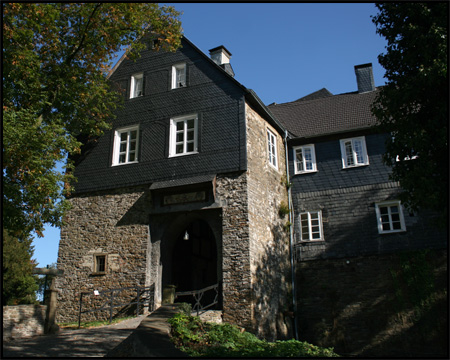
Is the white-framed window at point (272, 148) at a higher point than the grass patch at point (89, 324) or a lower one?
higher

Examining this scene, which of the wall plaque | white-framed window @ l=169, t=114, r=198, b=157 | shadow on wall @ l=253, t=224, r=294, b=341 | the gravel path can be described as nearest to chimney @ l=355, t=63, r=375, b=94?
shadow on wall @ l=253, t=224, r=294, b=341

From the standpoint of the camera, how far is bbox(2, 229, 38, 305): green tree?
27953 millimetres

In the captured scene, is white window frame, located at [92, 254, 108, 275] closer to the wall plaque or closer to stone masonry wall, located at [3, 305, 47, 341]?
the wall plaque

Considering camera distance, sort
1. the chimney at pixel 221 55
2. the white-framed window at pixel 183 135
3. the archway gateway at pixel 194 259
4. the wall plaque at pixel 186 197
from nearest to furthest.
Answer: the wall plaque at pixel 186 197
the white-framed window at pixel 183 135
the archway gateway at pixel 194 259
the chimney at pixel 221 55

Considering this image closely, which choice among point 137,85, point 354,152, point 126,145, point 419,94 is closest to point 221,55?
point 137,85

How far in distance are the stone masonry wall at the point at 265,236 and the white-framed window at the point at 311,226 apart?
89 cm

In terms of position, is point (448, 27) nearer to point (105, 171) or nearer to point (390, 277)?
point (390, 277)

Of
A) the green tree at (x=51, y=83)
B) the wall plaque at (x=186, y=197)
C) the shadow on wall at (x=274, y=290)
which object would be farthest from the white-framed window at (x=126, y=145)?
the shadow on wall at (x=274, y=290)

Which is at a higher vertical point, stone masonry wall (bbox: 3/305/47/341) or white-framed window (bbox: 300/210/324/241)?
white-framed window (bbox: 300/210/324/241)

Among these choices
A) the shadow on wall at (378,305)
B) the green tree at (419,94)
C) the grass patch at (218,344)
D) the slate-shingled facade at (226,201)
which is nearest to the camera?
the grass patch at (218,344)

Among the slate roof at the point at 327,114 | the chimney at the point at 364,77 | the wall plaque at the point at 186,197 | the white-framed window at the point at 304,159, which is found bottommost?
the wall plaque at the point at 186,197

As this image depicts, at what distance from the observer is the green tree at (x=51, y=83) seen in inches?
536

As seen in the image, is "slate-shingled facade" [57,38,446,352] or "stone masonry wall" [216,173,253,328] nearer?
"stone masonry wall" [216,173,253,328]

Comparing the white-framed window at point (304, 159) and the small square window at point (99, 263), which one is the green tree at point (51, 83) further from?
the white-framed window at point (304, 159)
